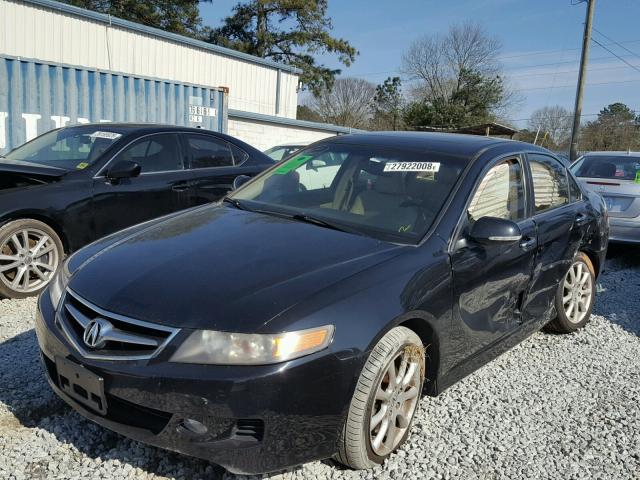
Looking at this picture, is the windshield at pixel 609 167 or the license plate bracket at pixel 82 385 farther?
the windshield at pixel 609 167

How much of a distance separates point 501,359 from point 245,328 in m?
2.49

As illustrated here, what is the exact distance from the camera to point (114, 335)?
2152 mm

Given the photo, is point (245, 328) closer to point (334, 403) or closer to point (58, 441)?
point (334, 403)

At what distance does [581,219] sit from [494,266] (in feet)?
5.23

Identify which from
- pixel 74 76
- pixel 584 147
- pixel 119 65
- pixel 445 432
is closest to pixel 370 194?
pixel 445 432

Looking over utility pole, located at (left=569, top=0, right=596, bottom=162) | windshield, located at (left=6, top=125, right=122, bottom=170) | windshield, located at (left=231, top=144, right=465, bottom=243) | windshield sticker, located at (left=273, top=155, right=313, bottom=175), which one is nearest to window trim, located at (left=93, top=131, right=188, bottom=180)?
windshield, located at (left=6, top=125, right=122, bottom=170)

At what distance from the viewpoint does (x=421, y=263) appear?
2.63m

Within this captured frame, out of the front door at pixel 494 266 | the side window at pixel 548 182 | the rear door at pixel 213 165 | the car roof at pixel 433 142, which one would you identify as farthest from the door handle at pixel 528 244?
the rear door at pixel 213 165

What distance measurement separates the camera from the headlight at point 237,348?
2.03 metres

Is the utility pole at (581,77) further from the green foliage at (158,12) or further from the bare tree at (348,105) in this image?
the bare tree at (348,105)

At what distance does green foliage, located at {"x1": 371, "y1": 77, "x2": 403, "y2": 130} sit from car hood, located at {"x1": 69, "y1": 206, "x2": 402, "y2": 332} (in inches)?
2029

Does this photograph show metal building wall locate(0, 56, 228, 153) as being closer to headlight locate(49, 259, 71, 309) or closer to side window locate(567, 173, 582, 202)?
headlight locate(49, 259, 71, 309)

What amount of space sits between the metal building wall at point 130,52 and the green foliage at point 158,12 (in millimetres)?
10443

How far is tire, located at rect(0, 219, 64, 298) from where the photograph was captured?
14.7 ft
